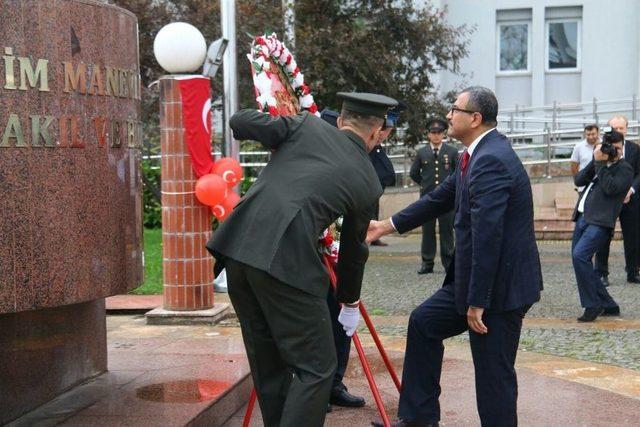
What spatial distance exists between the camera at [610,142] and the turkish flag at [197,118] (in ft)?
12.3

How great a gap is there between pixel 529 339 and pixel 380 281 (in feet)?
12.8

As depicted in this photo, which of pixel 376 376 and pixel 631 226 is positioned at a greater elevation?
pixel 631 226

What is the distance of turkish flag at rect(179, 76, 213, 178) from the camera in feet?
29.6

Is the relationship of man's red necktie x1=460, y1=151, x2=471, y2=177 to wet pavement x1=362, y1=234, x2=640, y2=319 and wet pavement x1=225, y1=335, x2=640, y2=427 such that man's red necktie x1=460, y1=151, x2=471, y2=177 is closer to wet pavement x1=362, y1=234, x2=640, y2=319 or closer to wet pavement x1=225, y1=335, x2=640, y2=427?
wet pavement x1=225, y1=335, x2=640, y2=427

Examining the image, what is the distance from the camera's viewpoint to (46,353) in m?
5.88

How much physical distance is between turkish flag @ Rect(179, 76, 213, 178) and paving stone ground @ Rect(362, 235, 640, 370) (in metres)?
2.22

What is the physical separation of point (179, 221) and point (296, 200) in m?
5.06

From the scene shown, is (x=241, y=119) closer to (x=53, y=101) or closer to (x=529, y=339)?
(x=53, y=101)

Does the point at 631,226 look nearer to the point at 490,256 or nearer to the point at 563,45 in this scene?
the point at 490,256

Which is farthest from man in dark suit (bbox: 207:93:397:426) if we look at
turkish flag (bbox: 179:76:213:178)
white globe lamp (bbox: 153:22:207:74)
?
white globe lamp (bbox: 153:22:207:74)

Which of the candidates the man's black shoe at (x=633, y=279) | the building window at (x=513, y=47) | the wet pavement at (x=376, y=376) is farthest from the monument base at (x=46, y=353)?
the building window at (x=513, y=47)

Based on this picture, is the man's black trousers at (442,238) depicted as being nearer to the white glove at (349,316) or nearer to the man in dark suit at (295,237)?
the white glove at (349,316)

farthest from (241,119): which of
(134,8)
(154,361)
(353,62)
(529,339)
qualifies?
(134,8)

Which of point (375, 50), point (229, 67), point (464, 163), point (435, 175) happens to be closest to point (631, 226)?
point (435, 175)
